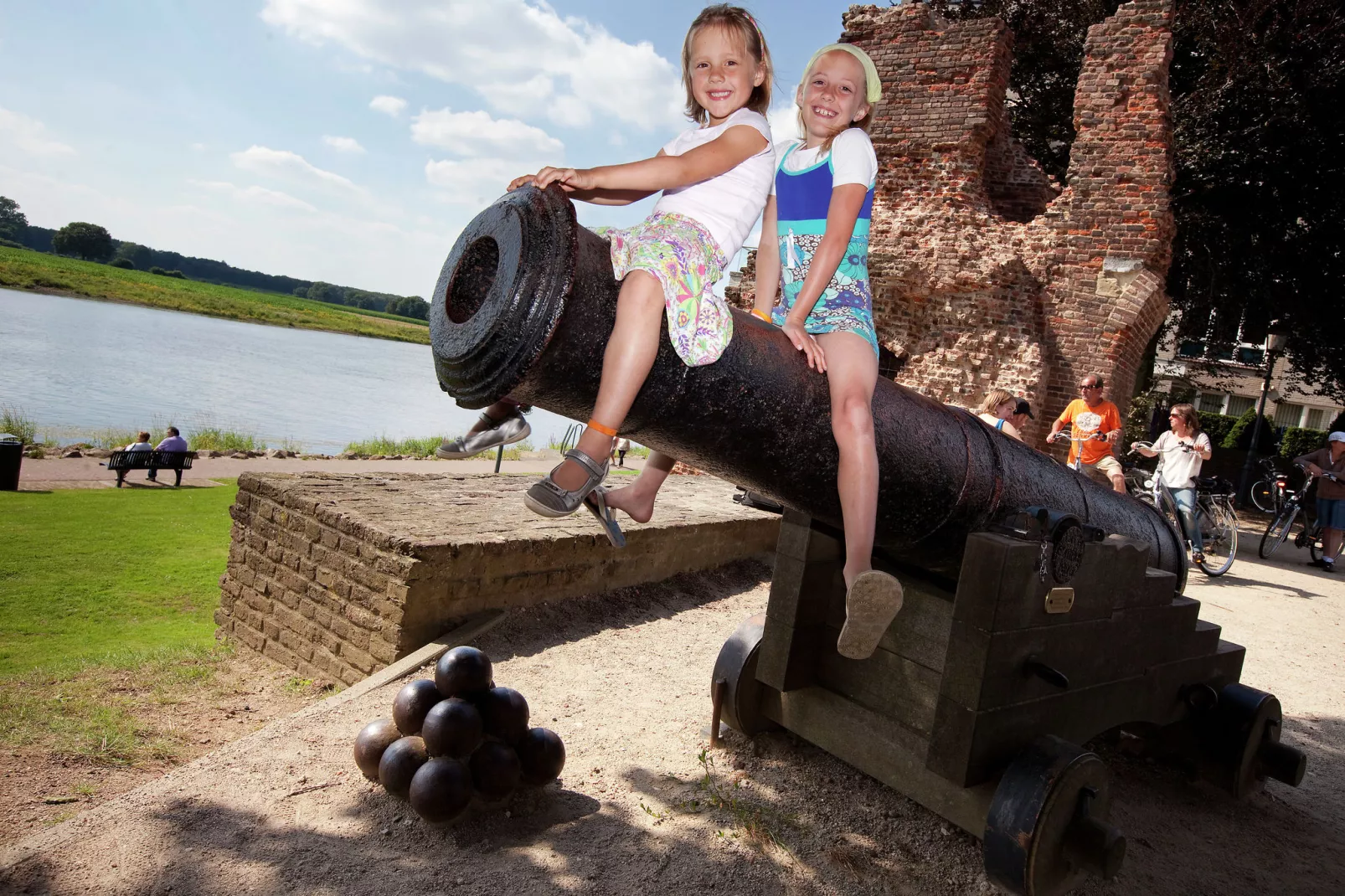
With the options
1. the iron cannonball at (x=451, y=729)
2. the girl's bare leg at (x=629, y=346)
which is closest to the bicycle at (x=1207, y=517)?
the iron cannonball at (x=451, y=729)

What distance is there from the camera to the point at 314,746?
3.25m

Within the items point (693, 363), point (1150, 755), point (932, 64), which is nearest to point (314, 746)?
point (693, 363)

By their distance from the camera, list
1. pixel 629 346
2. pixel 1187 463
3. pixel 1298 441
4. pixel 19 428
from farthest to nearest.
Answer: pixel 1298 441 < pixel 19 428 < pixel 1187 463 < pixel 629 346

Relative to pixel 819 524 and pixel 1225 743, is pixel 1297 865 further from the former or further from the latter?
pixel 819 524

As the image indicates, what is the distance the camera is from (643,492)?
94.8 inches

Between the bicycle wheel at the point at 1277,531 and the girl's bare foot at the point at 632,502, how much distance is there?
10.8m

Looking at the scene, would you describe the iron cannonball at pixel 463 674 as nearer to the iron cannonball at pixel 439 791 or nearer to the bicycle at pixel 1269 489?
the iron cannonball at pixel 439 791

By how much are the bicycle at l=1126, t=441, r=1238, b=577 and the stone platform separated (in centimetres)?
507

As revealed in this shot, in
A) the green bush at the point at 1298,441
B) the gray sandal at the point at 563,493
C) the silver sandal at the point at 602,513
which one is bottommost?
the silver sandal at the point at 602,513

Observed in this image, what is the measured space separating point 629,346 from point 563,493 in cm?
33

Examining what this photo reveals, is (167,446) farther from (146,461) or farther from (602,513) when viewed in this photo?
(602,513)

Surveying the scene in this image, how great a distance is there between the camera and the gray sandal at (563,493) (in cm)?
177

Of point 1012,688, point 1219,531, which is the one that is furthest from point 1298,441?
point 1012,688

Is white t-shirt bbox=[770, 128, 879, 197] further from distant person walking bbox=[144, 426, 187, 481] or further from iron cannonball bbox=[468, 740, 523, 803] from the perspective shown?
distant person walking bbox=[144, 426, 187, 481]
